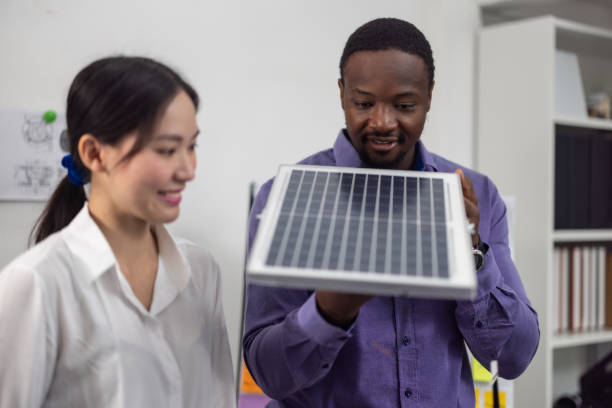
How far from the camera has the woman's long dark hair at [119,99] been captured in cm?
76

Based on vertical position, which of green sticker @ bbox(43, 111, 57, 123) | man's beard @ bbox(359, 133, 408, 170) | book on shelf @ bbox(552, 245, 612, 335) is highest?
green sticker @ bbox(43, 111, 57, 123)

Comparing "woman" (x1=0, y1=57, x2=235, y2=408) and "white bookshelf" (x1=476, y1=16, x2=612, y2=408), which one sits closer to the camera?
"woman" (x1=0, y1=57, x2=235, y2=408)

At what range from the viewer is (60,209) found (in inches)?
36.0

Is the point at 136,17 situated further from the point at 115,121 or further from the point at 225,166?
the point at 115,121

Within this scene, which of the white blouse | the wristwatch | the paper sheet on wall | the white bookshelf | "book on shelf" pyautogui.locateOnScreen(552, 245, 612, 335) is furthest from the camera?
"book on shelf" pyautogui.locateOnScreen(552, 245, 612, 335)

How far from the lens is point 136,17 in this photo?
1.66m

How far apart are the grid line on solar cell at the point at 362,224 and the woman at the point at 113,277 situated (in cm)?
18

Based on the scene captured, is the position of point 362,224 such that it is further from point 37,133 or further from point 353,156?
point 37,133

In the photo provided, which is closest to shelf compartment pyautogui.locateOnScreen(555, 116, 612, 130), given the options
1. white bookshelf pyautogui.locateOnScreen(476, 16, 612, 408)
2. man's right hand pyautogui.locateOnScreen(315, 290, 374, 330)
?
white bookshelf pyautogui.locateOnScreen(476, 16, 612, 408)

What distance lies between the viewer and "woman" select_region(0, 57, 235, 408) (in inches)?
28.0

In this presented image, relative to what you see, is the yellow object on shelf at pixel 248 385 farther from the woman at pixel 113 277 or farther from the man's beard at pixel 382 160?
the man's beard at pixel 382 160

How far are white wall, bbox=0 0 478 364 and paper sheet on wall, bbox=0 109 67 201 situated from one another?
0.04 meters

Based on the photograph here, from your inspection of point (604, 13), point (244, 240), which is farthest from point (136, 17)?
point (604, 13)

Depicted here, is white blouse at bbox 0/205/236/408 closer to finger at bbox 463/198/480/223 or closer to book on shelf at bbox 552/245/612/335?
finger at bbox 463/198/480/223
